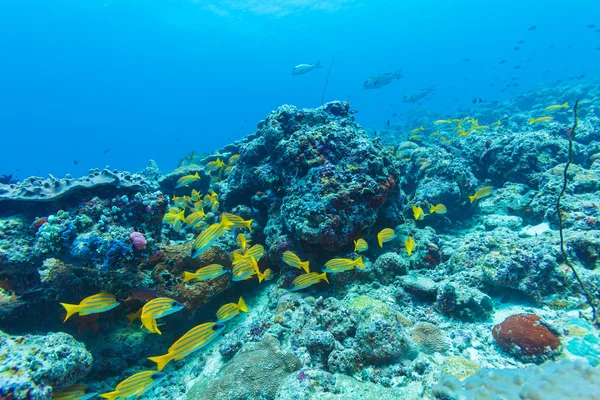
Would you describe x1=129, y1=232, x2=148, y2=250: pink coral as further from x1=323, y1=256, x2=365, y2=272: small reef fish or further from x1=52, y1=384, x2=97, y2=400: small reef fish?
x1=323, y1=256, x2=365, y2=272: small reef fish

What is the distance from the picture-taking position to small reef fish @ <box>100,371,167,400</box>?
2.85m

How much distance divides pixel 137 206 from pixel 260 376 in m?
3.88

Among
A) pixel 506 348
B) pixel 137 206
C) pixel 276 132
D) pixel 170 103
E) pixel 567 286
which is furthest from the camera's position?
pixel 170 103

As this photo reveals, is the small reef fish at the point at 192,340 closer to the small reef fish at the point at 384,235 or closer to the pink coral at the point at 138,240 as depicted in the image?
the pink coral at the point at 138,240

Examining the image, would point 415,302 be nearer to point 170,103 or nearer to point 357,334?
point 357,334

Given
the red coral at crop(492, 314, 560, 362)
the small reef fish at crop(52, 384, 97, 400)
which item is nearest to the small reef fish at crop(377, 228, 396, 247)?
the red coral at crop(492, 314, 560, 362)

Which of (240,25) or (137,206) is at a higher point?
(240,25)

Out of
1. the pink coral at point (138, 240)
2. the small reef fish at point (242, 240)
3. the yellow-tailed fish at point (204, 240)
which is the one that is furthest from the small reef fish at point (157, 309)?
the small reef fish at point (242, 240)

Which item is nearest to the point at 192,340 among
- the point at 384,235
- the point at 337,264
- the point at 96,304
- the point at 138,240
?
the point at 96,304

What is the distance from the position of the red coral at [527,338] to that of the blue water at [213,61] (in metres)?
50.0

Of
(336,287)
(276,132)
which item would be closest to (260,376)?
(336,287)

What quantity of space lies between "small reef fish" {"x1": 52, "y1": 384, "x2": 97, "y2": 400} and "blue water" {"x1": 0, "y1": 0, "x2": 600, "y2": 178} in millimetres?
52258

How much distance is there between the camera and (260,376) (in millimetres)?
3385

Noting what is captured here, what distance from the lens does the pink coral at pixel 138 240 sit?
4621 mm
